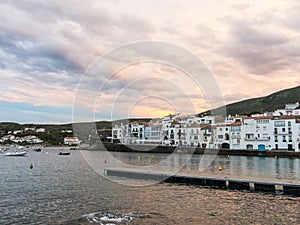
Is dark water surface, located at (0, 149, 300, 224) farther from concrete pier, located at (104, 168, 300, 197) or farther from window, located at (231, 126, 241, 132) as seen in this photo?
window, located at (231, 126, 241, 132)

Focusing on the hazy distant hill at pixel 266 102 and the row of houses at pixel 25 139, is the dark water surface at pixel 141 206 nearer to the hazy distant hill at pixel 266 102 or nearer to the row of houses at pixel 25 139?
the hazy distant hill at pixel 266 102

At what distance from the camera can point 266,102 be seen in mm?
171750

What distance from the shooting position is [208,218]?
17297 mm

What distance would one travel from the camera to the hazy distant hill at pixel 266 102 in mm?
157375

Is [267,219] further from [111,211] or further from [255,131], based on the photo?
[255,131]

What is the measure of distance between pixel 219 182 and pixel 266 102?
155915mm

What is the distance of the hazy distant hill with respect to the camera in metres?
157

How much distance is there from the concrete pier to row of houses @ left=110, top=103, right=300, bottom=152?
5435 cm

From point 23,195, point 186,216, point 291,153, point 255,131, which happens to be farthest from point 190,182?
point 255,131

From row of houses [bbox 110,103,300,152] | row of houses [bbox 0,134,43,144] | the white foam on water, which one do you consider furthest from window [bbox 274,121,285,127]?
row of houses [bbox 0,134,43,144]

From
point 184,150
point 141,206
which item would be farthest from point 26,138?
point 141,206

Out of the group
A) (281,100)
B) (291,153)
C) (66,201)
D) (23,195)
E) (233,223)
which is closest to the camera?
(233,223)

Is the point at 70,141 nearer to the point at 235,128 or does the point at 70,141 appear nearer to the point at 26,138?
the point at 26,138

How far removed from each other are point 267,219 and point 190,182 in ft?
43.6
